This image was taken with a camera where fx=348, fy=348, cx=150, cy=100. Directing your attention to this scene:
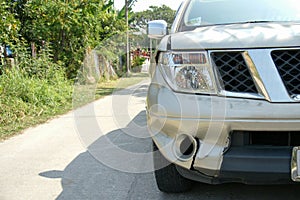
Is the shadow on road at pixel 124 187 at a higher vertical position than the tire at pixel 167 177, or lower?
lower

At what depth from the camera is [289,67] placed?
2.14 metres

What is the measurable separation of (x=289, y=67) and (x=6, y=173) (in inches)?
114

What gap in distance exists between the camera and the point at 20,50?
8492 millimetres

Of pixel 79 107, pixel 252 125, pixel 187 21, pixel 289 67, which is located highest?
pixel 187 21

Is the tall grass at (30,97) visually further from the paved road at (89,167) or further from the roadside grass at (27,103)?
the paved road at (89,167)

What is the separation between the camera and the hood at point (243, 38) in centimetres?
214

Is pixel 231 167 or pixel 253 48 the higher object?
pixel 253 48

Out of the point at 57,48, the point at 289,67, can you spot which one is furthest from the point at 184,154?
the point at 57,48

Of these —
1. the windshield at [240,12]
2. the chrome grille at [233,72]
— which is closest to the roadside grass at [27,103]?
the windshield at [240,12]

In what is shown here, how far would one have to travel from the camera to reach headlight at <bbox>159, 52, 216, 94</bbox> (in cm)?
221

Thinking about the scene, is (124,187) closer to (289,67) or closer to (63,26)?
(289,67)

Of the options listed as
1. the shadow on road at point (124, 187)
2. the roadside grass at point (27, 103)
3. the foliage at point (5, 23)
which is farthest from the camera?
the foliage at point (5, 23)

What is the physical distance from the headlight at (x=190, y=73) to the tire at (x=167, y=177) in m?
0.68

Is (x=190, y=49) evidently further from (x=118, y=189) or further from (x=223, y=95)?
(x=118, y=189)
